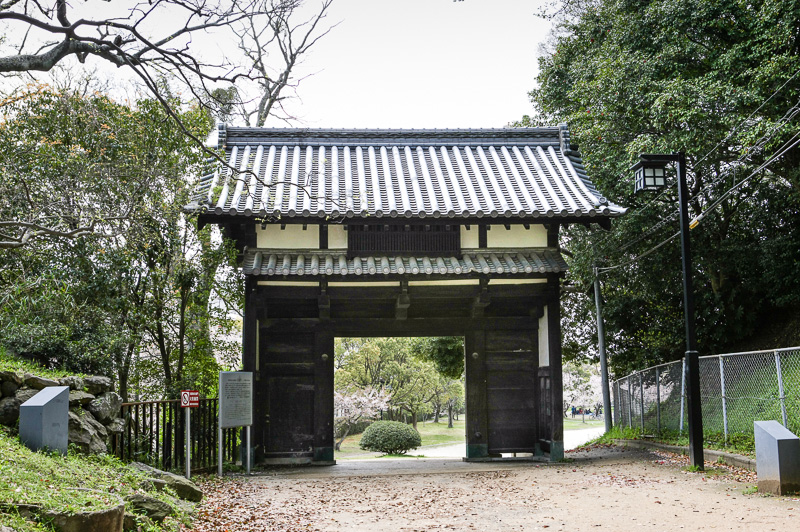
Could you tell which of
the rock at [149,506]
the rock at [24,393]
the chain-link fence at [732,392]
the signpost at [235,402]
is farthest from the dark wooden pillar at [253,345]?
the chain-link fence at [732,392]

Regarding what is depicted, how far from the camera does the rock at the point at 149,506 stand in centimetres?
616

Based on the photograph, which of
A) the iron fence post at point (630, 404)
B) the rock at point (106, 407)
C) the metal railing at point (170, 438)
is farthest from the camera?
the iron fence post at point (630, 404)

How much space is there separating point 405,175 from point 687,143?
5.53m

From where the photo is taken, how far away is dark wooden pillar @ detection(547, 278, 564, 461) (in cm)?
1261

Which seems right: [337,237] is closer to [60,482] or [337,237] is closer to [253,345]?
[253,345]

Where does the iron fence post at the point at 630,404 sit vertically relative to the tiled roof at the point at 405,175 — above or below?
below

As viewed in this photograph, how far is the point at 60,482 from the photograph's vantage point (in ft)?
19.5

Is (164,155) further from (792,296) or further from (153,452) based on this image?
(792,296)

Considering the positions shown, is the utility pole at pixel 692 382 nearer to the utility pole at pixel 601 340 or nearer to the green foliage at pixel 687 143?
the green foliage at pixel 687 143

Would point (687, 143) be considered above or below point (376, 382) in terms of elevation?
above

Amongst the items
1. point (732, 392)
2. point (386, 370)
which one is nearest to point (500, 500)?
point (732, 392)

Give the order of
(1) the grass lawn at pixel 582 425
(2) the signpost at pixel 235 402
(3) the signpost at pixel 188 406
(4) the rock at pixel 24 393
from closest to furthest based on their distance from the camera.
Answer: (4) the rock at pixel 24 393 < (3) the signpost at pixel 188 406 < (2) the signpost at pixel 235 402 < (1) the grass lawn at pixel 582 425

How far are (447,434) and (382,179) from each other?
27.4 meters

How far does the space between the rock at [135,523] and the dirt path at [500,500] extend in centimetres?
91
